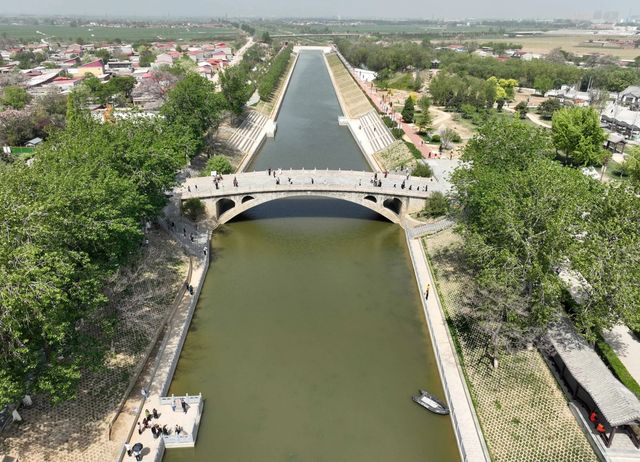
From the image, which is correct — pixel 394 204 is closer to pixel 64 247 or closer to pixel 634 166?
pixel 634 166

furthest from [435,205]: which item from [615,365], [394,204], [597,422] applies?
[597,422]

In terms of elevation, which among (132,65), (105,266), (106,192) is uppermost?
(106,192)

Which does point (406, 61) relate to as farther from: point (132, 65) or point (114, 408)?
point (114, 408)

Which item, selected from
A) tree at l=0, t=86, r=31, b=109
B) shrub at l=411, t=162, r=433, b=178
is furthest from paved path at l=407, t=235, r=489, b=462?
tree at l=0, t=86, r=31, b=109

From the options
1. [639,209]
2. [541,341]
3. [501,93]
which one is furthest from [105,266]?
[501,93]

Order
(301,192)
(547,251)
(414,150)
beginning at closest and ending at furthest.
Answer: (547,251) < (301,192) < (414,150)

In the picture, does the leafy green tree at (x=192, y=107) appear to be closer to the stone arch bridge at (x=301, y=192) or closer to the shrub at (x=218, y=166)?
the shrub at (x=218, y=166)

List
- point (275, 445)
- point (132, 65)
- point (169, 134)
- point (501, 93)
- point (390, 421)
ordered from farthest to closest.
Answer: point (132, 65)
point (501, 93)
point (169, 134)
point (390, 421)
point (275, 445)
